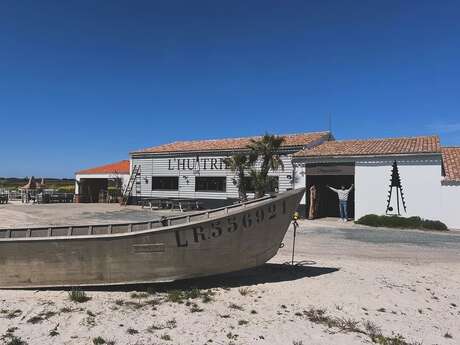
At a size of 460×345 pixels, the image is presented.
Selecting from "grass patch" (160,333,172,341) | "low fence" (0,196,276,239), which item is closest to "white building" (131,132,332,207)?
"low fence" (0,196,276,239)

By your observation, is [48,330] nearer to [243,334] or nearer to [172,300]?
[172,300]

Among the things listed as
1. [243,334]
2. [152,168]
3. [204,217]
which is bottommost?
[243,334]

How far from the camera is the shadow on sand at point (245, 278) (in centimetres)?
849

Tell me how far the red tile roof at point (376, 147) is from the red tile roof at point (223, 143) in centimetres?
120

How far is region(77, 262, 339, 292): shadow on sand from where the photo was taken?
8.49 metres

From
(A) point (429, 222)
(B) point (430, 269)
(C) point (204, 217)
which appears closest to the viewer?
(C) point (204, 217)

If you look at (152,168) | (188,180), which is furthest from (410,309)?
(152,168)

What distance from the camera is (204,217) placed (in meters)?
8.39

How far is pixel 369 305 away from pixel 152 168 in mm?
26061

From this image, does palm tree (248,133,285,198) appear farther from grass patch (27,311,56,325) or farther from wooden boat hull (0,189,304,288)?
grass patch (27,311,56,325)

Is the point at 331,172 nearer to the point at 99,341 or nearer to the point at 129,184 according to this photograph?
the point at 129,184

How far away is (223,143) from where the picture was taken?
29703 mm

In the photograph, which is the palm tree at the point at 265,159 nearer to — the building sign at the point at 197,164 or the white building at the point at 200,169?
the white building at the point at 200,169

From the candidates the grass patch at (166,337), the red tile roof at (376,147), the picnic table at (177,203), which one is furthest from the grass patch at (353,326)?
the picnic table at (177,203)
